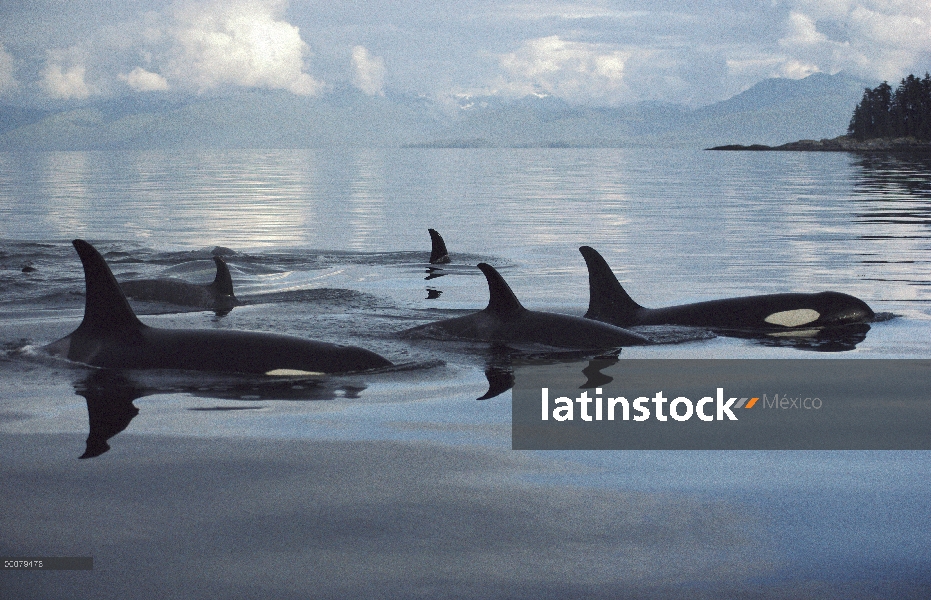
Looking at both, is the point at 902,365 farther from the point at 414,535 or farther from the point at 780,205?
the point at 780,205

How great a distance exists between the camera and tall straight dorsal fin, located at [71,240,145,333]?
10.3 metres

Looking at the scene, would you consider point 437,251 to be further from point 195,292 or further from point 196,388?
point 196,388

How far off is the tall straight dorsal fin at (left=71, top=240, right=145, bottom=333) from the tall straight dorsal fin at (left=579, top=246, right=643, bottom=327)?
243 inches

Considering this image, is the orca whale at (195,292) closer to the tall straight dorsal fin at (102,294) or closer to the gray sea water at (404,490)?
the gray sea water at (404,490)

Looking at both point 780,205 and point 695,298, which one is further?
point 780,205

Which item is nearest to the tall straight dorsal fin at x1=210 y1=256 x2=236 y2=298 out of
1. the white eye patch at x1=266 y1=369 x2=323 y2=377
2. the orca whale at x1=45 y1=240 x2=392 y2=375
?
the orca whale at x1=45 y1=240 x2=392 y2=375

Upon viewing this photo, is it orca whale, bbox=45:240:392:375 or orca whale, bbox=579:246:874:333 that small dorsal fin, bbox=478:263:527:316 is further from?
orca whale, bbox=45:240:392:375

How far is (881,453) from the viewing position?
804cm

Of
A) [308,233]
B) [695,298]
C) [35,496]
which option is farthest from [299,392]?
[308,233]

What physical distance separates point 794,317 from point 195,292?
897 cm

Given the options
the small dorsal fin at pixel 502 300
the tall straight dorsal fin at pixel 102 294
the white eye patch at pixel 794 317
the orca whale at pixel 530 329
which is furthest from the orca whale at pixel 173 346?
the white eye patch at pixel 794 317

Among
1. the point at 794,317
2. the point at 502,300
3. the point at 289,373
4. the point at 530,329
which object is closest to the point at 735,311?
the point at 794,317

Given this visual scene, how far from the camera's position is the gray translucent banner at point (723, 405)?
8.47 meters

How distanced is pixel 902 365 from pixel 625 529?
709 centimetres
